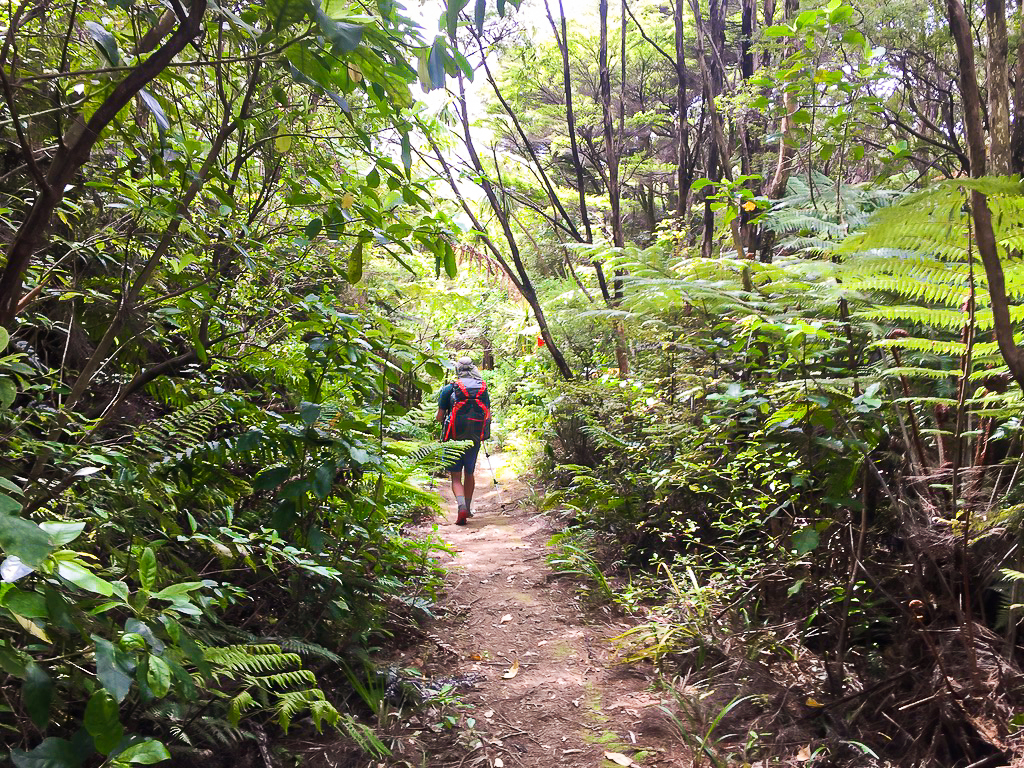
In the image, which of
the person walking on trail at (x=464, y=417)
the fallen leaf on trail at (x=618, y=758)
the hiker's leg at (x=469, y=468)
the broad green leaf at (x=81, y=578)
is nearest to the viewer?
the broad green leaf at (x=81, y=578)

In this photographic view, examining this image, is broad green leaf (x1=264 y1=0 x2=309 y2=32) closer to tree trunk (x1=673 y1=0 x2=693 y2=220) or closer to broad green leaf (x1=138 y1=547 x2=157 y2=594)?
broad green leaf (x1=138 y1=547 x2=157 y2=594)

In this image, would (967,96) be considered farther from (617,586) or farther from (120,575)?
(617,586)

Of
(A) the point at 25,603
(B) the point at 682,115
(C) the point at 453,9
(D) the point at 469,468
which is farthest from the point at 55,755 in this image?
(B) the point at 682,115

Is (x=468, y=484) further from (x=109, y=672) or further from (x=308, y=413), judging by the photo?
(x=109, y=672)

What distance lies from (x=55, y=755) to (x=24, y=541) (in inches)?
27.8

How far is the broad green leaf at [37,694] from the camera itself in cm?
Result: 112

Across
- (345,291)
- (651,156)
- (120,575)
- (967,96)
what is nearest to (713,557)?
(967,96)

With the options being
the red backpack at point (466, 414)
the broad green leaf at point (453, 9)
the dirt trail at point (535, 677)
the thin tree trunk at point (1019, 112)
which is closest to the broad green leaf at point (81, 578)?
the broad green leaf at point (453, 9)

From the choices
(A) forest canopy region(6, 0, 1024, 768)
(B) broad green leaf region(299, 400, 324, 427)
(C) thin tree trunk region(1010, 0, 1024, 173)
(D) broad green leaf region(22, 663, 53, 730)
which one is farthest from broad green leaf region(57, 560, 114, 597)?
(C) thin tree trunk region(1010, 0, 1024, 173)

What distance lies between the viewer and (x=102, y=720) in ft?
3.77

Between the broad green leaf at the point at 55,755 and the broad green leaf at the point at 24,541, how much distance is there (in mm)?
654

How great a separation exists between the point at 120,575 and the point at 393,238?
140cm

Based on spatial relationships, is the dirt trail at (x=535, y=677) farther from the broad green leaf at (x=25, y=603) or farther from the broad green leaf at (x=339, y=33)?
the broad green leaf at (x=339, y=33)

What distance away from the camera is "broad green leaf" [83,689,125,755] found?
114 cm
